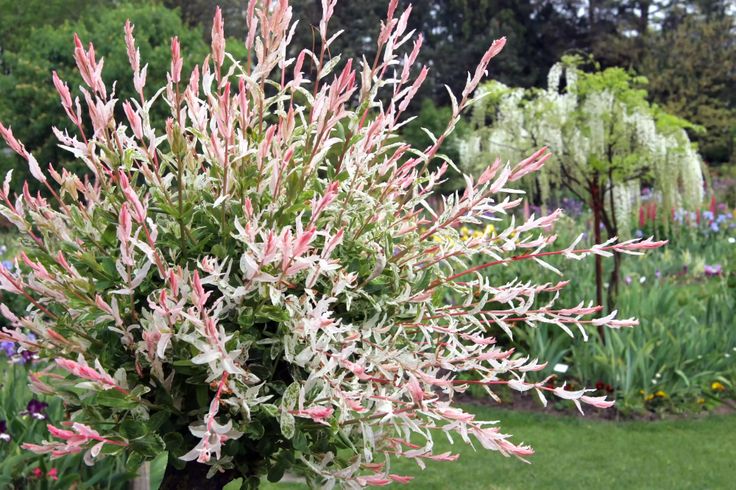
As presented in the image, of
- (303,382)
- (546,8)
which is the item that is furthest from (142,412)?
(546,8)

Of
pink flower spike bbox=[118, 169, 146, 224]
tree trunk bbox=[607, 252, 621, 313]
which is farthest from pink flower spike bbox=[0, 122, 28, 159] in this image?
tree trunk bbox=[607, 252, 621, 313]

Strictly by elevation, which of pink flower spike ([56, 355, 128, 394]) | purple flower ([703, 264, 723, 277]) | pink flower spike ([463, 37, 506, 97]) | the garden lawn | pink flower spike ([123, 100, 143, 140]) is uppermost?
pink flower spike ([463, 37, 506, 97])

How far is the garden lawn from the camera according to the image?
4922mm

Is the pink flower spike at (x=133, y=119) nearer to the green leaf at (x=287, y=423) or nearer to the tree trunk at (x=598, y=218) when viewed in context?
the green leaf at (x=287, y=423)

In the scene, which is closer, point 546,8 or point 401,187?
point 401,187

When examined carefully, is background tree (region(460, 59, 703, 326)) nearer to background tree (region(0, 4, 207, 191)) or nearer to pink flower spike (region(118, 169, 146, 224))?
pink flower spike (region(118, 169, 146, 224))

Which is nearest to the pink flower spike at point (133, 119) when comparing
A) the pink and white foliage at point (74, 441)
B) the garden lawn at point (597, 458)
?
the pink and white foliage at point (74, 441)

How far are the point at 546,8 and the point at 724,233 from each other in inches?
854

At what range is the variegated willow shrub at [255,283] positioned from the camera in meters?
1.58

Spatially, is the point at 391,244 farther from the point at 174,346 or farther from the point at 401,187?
the point at 174,346

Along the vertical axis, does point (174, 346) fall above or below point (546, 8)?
below

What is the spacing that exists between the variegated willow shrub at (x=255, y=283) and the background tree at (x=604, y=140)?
15.5 ft

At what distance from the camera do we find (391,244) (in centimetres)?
184

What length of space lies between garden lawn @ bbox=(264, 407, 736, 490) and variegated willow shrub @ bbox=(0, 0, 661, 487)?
127 inches
